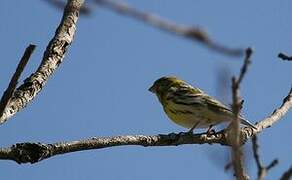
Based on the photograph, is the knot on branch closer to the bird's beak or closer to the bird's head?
the bird's head

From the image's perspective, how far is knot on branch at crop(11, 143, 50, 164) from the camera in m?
3.58

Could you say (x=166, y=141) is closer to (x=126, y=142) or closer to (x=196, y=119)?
(x=126, y=142)

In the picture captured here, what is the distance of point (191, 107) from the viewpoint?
24.6 feet

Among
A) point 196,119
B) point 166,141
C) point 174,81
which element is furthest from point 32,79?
point 174,81

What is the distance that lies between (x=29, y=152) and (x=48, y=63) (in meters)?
0.84

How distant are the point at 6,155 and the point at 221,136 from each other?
7.98ft

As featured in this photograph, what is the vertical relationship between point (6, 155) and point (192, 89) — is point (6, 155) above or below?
below

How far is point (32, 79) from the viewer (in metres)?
4.01

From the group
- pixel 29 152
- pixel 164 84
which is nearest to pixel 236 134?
pixel 29 152

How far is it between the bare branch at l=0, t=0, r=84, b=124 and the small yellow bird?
2.51 metres

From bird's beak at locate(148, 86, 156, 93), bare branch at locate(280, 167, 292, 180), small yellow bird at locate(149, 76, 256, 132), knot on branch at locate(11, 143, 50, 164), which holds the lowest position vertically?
knot on branch at locate(11, 143, 50, 164)

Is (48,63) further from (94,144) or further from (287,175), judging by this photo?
(287,175)

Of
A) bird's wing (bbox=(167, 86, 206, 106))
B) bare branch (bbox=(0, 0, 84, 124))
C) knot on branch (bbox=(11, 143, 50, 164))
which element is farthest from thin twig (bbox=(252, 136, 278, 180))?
bird's wing (bbox=(167, 86, 206, 106))

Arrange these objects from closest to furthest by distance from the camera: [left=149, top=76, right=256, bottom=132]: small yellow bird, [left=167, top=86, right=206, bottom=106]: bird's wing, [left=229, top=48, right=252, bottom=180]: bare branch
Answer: [left=229, top=48, right=252, bottom=180]: bare branch, [left=149, top=76, right=256, bottom=132]: small yellow bird, [left=167, top=86, right=206, bottom=106]: bird's wing
